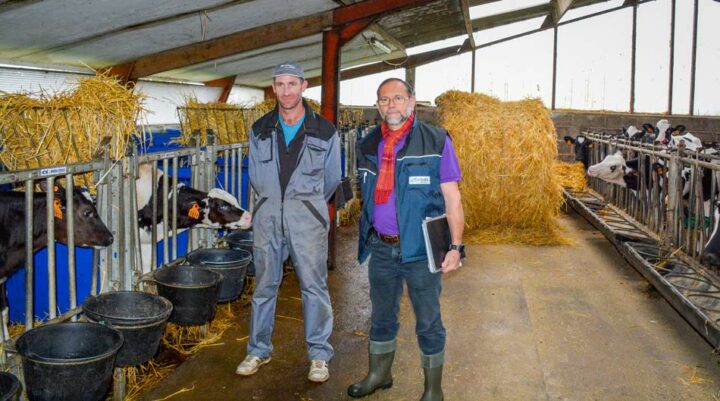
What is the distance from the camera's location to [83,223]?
3797 mm

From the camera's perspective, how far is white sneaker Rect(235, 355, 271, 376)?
3801 mm

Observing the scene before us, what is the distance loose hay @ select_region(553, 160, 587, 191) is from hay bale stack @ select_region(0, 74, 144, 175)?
29.0 feet

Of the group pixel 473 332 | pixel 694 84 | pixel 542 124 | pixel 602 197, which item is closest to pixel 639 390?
pixel 473 332

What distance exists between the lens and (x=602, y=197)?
1069cm

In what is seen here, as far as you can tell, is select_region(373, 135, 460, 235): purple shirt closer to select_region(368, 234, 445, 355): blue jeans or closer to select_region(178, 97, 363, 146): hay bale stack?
select_region(368, 234, 445, 355): blue jeans

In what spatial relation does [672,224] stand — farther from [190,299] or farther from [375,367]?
[190,299]

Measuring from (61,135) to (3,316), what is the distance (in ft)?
4.10

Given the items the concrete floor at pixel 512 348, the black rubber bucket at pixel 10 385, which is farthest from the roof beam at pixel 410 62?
Result: the black rubber bucket at pixel 10 385

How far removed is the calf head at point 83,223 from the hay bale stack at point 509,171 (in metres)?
5.14

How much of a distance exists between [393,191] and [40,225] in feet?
6.98

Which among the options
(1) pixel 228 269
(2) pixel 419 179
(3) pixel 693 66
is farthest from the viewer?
(3) pixel 693 66

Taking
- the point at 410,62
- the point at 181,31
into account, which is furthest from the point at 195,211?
the point at 410,62

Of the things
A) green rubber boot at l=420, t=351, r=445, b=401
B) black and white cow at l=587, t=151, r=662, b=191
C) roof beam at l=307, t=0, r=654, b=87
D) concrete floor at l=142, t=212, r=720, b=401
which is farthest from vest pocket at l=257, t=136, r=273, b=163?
roof beam at l=307, t=0, r=654, b=87

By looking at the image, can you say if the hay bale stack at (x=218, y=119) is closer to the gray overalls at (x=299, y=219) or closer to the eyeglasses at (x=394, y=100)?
the gray overalls at (x=299, y=219)
